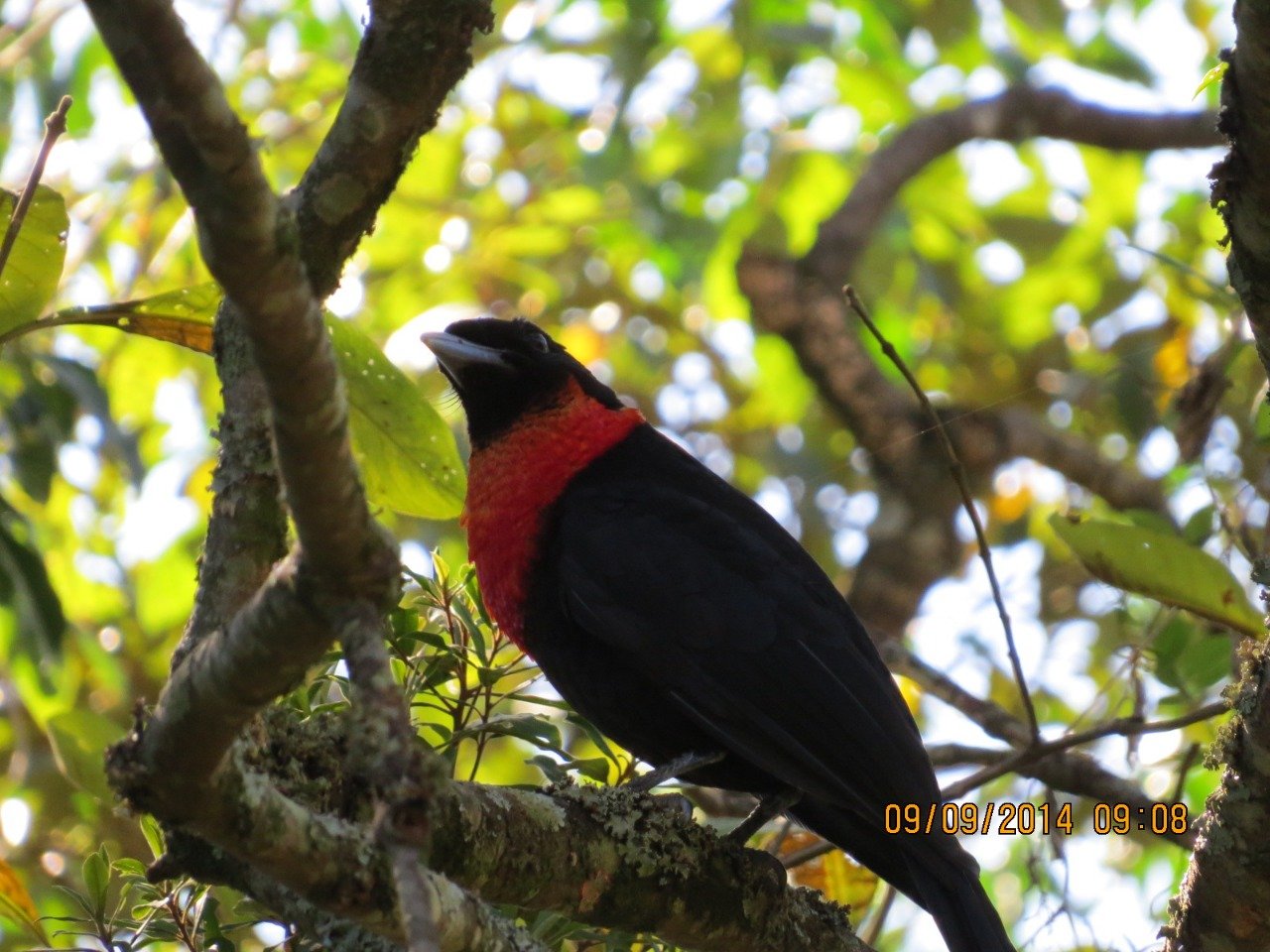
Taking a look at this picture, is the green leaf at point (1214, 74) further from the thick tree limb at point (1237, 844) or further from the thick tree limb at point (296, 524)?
the thick tree limb at point (296, 524)

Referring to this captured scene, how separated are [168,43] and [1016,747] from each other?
291cm

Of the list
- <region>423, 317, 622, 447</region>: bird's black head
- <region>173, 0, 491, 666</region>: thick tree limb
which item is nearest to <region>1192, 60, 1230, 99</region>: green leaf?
<region>173, 0, 491, 666</region>: thick tree limb

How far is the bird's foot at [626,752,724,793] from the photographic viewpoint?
9.88 feet

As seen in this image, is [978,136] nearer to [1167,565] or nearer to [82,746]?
[1167,565]

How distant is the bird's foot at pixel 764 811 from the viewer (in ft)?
9.95

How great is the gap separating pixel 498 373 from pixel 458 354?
0.12 m

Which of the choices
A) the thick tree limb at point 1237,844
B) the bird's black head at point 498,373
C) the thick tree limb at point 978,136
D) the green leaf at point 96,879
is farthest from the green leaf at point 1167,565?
the thick tree limb at point 978,136

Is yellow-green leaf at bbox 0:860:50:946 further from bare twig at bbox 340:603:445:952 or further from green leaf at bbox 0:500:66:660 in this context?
bare twig at bbox 340:603:445:952

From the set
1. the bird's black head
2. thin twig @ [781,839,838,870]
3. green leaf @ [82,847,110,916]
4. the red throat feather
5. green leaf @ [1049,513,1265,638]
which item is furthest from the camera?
the bird's black head

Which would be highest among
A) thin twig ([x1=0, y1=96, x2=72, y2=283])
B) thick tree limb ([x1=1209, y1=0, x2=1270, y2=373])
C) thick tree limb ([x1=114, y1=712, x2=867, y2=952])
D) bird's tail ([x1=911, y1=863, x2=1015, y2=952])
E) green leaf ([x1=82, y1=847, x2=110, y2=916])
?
thick tree limb ([x1=1209, y1=0, x2=1270, y2=373])

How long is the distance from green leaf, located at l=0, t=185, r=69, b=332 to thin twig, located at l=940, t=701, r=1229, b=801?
83.8 inches

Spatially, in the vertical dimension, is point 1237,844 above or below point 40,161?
below

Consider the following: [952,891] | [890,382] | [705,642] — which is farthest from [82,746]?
[890,382]
